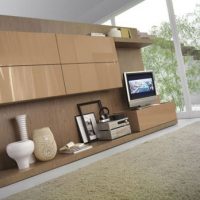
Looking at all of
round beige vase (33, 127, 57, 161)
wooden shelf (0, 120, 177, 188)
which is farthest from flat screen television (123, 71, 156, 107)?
round beige vase (33, 127, 57, 161)

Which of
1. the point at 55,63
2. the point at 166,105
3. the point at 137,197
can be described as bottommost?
the point at 137,197

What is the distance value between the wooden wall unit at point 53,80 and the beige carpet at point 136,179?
2.07ft

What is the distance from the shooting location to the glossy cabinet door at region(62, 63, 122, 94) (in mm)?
3463

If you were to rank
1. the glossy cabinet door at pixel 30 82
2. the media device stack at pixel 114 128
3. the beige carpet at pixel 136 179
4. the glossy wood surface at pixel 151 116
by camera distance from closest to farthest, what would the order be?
the beige carpet at pixel 136 179
the glossy cabinet door at pixel 30 82
the media device stack at pixel 114 128
the glossy wood surface at pixel 151 116

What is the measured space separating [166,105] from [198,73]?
1.13 meters

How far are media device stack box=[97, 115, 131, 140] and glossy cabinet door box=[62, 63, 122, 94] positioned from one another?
1.73 feet

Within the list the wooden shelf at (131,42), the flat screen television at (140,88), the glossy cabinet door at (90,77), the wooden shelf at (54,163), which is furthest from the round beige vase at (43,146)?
the wooden shelf at (131,42)

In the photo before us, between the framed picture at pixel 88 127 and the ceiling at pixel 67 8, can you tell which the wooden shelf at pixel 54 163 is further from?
the ceiling at pixel 67 8

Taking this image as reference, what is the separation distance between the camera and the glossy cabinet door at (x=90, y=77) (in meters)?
3.46

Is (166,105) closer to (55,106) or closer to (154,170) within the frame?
(55,106)

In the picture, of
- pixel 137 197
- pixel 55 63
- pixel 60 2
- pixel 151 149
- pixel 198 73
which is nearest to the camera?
pixel 137 197

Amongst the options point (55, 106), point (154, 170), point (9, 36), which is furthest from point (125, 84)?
point (154, 170)

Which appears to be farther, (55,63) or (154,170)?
(55,63)

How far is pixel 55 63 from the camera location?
333 cm
